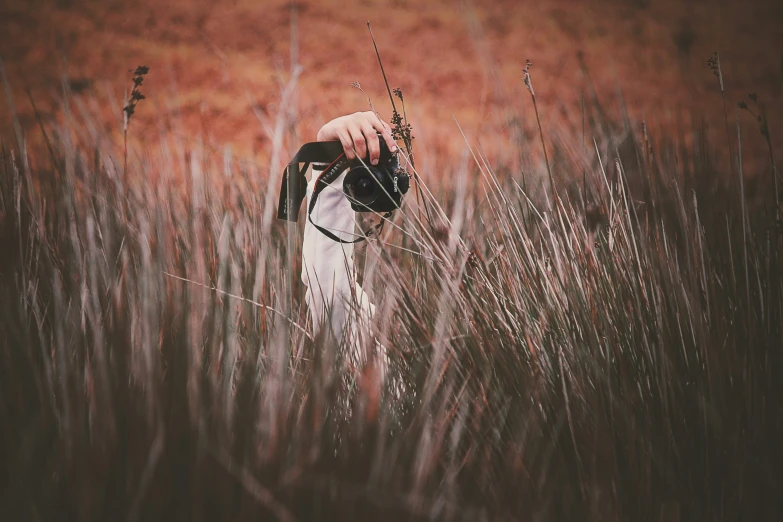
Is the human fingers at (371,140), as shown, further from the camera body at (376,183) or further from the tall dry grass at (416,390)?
the tall dry grass at (416,390)

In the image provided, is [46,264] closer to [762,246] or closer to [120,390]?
[120,390]

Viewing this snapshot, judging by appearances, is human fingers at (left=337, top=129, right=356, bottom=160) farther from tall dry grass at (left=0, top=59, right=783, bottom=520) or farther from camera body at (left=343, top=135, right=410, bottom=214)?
tall dry grass at (left=0, top=59, right=783, bottom=520)

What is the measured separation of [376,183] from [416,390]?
1.26 ft

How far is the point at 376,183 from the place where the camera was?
992mm

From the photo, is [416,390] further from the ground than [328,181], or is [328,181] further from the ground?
[328,181]

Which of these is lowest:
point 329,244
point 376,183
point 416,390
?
point 416,390

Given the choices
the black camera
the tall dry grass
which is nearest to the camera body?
the black camera

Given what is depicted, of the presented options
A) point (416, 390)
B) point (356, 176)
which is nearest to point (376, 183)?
point (356, 176)

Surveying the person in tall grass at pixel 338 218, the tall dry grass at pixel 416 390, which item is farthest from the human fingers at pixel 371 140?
the tall dry grass at pixel 416 390

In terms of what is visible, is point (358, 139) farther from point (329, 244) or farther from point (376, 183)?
point (329, 244)

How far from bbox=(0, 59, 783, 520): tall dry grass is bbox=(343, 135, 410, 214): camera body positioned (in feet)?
0.53

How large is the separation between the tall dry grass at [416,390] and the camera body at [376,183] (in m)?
0.16

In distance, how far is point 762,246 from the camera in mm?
840

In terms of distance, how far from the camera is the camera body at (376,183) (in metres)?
0.99
